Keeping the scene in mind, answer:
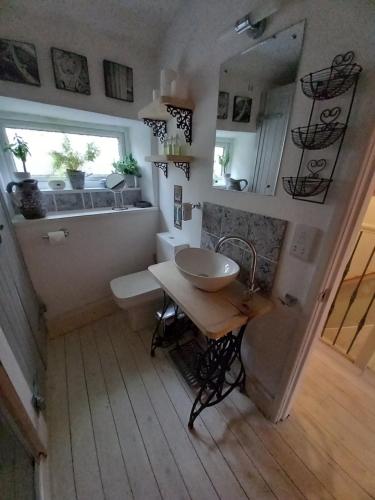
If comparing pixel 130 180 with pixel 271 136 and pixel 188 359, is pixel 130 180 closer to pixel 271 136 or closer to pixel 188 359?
pixel 271 136

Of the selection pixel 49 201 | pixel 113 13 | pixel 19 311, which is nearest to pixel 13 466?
pixel 19 311

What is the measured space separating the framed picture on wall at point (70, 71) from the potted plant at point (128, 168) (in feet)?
2.10

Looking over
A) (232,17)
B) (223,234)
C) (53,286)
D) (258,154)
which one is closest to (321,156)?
(258,154)

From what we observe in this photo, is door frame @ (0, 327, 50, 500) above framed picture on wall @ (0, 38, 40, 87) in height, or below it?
below

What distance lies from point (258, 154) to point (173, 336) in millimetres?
1520

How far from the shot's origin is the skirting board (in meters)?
1.78

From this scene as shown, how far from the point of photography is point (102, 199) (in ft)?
6.34

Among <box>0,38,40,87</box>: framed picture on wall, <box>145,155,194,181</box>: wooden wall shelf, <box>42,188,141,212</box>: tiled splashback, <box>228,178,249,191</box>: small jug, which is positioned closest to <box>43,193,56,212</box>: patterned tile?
<box>42,188,141,212</box>: tiled splashback

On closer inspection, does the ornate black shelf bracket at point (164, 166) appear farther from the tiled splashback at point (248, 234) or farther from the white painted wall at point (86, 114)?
the tiled splashback at point (248, 234)

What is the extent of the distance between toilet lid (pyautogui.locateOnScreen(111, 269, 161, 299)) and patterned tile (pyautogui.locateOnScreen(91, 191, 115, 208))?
767mm

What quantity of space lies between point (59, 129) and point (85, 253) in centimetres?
110

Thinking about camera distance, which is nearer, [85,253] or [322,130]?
[322,130]

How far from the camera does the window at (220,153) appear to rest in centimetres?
118

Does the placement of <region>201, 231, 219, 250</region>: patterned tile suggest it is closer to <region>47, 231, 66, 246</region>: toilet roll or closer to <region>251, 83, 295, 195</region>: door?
<region>251, 83, 295, 195</region>: door
